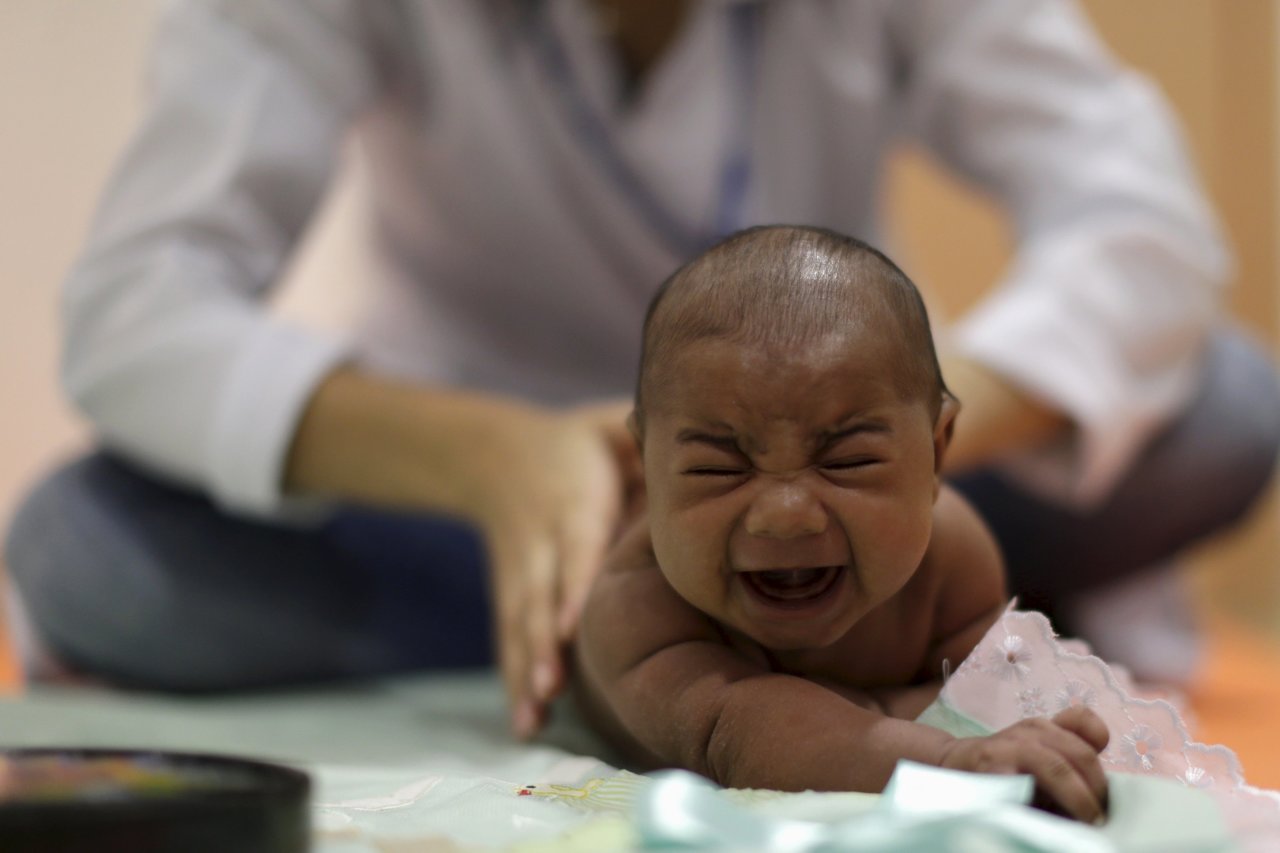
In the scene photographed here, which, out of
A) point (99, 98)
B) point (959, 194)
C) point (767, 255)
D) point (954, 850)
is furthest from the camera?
point (959, 194)

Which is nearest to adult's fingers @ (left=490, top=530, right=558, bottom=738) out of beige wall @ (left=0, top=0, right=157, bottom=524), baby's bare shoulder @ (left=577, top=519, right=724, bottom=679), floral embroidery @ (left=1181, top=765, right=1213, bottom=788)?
baby's bare shoulder @ (left=577, top=519, right=724, bottom=679)

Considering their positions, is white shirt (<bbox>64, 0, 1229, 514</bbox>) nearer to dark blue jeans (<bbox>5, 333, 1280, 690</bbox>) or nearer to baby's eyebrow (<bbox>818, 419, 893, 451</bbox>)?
dark blue jeans (<bbox>5, 333, 1280, 690</bbox>)

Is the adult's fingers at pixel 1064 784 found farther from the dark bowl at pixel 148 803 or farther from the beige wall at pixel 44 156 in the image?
the beige wall at pixel 44 156

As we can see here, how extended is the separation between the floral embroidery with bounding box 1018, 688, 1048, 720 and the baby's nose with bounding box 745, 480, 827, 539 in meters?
0.11

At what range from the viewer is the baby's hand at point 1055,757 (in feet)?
1.27

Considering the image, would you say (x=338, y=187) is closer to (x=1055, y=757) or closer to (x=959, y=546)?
(x=959, y=546)

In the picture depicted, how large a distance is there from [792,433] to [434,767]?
282mm

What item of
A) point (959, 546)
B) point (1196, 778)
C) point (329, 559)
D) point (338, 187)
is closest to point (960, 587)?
point (959, 546)

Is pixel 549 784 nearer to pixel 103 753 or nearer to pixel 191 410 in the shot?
pixel 103 753

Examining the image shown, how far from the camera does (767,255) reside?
46 centimetres

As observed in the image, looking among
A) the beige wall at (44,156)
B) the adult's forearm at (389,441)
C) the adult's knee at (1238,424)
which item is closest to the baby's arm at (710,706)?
the adult's forearm at (389,441)

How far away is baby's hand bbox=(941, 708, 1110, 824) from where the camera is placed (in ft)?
1.27

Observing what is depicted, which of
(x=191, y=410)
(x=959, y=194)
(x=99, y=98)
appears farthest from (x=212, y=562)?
(x=959, y=194)

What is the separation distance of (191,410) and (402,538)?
251 mm
